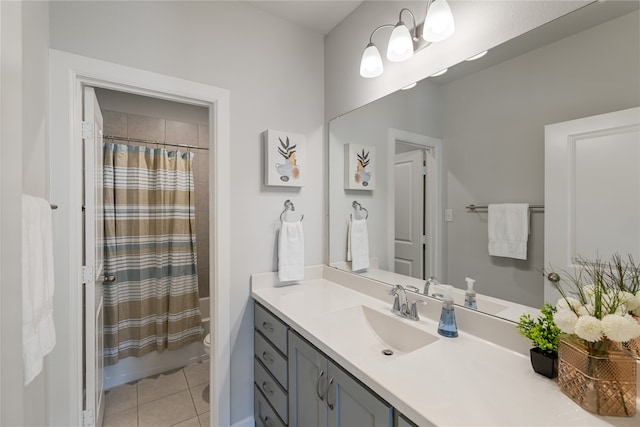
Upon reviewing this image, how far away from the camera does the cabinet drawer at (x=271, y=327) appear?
1382mm

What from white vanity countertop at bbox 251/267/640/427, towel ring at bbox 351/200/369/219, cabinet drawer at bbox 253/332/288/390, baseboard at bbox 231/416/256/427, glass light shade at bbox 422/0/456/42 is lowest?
baseboard at bbox 231/416/256/427

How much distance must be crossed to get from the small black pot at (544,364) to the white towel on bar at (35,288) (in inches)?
56.9

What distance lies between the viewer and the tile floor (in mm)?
1831

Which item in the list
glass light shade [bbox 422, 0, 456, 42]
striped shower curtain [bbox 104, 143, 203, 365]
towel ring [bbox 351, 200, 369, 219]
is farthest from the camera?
striped shower curtain [bbox 104, 143, 203, 365]

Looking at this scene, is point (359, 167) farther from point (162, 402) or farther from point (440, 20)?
point (162, 402)

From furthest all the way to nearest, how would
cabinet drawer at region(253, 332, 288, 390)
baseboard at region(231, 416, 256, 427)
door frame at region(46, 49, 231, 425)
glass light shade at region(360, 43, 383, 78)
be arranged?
baseboard at region(231, 416, 256, 427) → glass light shade at region(360, 43, 383, 78) → cabinet drawer at region(253, 332, 288, 390) → door frame at region(46, 49, 231, 425)

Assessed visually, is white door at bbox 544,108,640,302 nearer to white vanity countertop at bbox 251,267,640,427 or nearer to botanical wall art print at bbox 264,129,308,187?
white vanity countertop at bbox 251,267,640,427

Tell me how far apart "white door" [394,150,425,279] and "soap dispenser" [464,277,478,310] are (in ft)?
0.81

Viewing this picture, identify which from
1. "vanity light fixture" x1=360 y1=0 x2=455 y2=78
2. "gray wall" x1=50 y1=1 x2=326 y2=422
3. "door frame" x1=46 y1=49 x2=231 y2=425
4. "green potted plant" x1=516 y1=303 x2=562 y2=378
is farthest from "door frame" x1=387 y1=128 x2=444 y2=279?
"door frame" x1=46 y1=49 x2=231 y2=425

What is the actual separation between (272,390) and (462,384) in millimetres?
1040

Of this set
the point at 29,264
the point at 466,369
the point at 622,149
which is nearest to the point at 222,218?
the point at 29,264

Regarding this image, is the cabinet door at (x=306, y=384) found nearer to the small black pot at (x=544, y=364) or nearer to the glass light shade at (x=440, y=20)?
the small black pot at (x=544, y=364)

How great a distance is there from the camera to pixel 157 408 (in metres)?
1.94

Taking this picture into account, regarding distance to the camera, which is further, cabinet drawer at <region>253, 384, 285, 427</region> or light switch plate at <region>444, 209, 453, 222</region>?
cabinet drawer at <region>253, 384, 285, 427</region>
